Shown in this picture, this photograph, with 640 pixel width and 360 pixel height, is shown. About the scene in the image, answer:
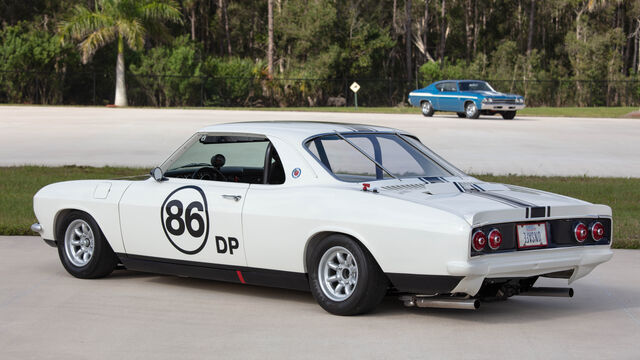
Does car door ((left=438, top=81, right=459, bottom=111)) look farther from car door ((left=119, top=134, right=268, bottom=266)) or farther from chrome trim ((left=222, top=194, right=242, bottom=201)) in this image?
chrome trim ((left=222, top=194, right=242, bottom=201))

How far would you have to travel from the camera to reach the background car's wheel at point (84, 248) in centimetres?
818

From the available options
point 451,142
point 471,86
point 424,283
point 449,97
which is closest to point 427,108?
point 449,97

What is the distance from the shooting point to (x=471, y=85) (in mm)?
39594

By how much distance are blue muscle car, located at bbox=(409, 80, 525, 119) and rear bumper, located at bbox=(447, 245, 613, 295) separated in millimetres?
31601

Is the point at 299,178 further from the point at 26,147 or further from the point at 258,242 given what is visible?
the point at 26,147

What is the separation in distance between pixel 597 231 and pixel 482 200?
91cm

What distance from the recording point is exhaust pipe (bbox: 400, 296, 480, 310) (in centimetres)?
645

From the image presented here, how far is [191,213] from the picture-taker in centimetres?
752

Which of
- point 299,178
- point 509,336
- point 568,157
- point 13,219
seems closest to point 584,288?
point 509,336

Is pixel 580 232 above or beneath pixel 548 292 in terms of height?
above

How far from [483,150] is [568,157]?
224cm

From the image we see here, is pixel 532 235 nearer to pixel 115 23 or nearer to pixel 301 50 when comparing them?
pixel 115 23

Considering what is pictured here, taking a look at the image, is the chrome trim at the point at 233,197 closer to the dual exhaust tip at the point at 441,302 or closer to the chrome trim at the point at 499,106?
the dual exhaust tip at the point at 441,302

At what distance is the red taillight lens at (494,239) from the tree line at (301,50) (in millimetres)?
47846
